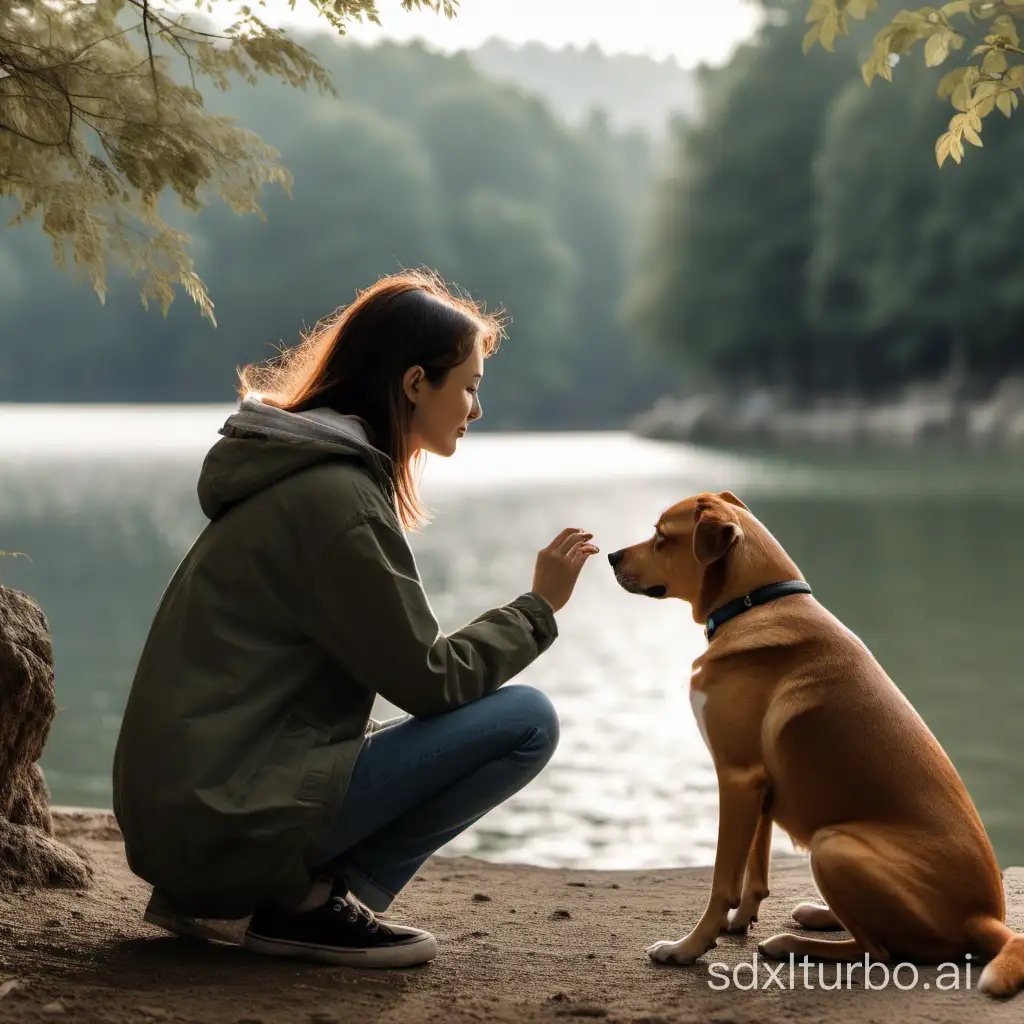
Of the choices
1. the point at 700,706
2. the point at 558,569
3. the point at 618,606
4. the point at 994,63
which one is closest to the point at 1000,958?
the point at 700,706

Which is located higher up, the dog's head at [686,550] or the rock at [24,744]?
the dog's head at [686,550]

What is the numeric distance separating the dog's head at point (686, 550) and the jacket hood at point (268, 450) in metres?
0.95

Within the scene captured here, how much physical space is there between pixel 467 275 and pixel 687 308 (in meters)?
34.2

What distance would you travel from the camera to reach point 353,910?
10.5ft

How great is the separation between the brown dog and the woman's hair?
0.83 m

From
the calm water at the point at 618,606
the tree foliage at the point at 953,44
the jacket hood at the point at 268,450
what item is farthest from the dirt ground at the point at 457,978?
the tree foliage at the point at 953,44

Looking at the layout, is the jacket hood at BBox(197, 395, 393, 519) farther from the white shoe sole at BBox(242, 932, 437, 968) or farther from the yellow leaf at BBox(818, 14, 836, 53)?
the yellow leaf at BBox(818, 14, 836, 53)

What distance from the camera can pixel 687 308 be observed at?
59.4m

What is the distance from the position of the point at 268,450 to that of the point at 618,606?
980 cm

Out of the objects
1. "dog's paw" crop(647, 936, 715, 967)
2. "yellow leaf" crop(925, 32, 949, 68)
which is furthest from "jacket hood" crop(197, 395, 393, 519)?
"yellow leaf" crop(925, 32, 949, 68)

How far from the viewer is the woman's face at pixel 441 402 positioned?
3314 mm

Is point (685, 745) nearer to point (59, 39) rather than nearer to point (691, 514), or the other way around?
point (691, 514)

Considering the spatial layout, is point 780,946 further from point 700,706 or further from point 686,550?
point 686,550

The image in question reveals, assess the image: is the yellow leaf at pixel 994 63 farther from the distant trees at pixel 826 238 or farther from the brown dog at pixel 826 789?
the distant trees at pixel 826 238
